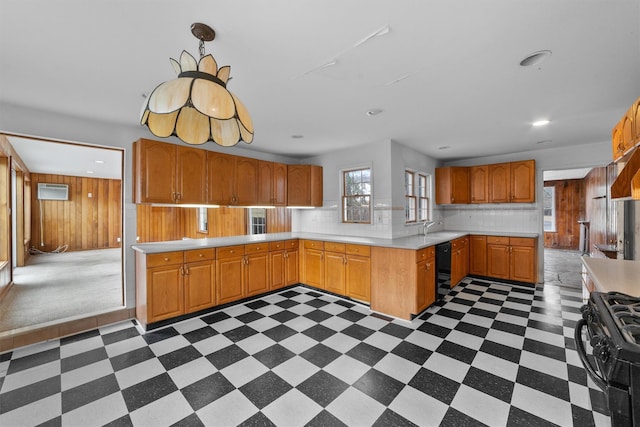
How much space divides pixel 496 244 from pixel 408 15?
4.36 m

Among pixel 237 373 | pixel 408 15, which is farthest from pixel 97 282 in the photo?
pixel 408 15

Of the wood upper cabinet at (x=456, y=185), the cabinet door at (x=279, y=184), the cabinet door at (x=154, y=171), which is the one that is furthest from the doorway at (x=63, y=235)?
the wood upper cabinet at (x=456, y=185)

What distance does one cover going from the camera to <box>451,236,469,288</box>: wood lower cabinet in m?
4.10

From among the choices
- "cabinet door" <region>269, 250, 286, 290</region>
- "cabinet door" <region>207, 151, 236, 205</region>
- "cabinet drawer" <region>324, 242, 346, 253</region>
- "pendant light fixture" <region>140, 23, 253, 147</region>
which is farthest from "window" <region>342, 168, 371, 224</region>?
"pendant light fixture" <region>140, 23, 253, 147</region>

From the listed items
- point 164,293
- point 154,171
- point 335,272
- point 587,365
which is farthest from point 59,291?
point 587,365

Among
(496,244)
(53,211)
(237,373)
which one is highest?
(53,211)

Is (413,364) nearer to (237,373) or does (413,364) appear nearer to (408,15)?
(237,373)

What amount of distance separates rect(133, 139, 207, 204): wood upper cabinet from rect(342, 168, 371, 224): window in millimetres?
2266

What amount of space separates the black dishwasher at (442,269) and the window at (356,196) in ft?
3.82

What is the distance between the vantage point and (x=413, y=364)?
2154 millimetres

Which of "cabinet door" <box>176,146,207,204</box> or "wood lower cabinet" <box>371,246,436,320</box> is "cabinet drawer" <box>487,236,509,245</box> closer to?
"wood lower cabinet" <box>371,246,436,320</box>

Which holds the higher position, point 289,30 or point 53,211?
point 289,30

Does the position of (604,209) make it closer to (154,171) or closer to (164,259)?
(164,259)

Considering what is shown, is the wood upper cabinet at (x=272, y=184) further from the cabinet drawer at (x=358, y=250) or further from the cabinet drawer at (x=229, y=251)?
the cabinet drawer at (x=358, y=250)
